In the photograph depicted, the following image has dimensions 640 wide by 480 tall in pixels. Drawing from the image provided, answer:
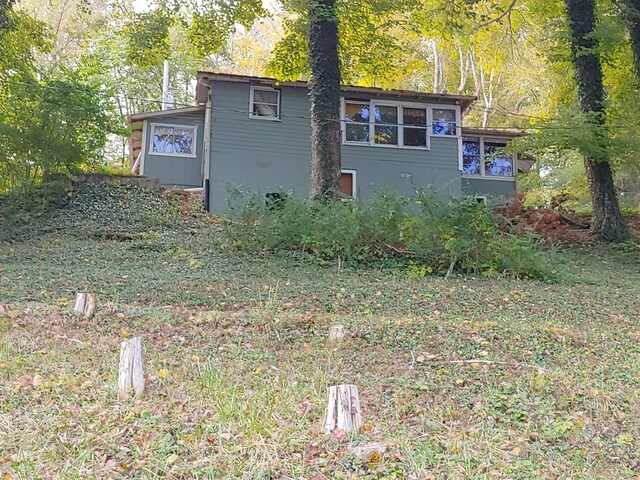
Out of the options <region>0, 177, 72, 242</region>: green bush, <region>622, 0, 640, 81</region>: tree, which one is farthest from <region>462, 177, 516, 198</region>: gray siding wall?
<region>0, 177, 72, 242</region>: green bush

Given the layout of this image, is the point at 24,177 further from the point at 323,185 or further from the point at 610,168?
the point at 610,168

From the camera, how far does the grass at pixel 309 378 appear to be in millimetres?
2541

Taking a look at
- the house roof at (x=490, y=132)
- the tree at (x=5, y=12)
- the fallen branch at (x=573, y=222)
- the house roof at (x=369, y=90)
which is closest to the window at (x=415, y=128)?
the house roof at (x=369, y=90)

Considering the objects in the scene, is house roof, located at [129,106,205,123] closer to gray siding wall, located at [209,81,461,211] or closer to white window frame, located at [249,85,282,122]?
gray siding wall, located at [209,81,461,211]

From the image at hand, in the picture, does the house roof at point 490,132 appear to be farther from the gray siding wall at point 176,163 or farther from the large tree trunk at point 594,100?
the gray siding wall at point 176,163

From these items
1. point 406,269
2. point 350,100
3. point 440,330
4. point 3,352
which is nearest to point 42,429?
point 3,352

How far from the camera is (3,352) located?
13.2 ft

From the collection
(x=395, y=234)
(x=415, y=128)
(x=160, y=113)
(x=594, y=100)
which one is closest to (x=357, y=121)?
(x=415, y=128)

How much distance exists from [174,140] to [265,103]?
3.21 m

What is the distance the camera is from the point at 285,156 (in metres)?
16.0

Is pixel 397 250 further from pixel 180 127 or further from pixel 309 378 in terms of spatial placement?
pixel 180 127

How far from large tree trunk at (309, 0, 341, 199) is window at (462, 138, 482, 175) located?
8.31 m

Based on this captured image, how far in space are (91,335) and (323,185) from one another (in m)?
6.92

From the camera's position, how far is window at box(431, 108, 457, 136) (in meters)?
16.9
